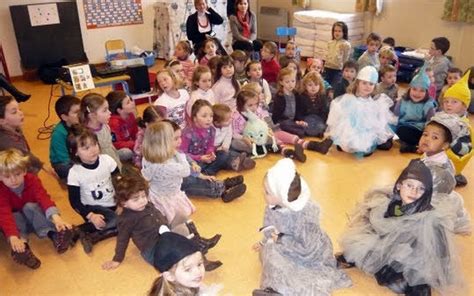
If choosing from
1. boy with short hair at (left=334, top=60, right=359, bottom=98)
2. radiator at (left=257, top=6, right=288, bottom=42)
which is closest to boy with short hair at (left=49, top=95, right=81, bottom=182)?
boy with short hair at (left=334, top=60, right=359, bottom=98)

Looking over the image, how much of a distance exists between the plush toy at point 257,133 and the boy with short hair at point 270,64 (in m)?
1.17

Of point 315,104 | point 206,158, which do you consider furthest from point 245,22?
point 206,158

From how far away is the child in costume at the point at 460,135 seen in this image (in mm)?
3148

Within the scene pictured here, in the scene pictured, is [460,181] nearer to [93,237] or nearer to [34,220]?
[93,237]

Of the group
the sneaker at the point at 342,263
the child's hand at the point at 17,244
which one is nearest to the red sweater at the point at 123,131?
the child's hand at the point at 17,244

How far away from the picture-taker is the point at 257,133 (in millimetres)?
3695

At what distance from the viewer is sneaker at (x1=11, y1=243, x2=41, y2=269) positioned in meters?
2.38

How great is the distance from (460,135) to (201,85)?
209 centimetres

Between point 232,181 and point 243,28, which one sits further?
point 243,28

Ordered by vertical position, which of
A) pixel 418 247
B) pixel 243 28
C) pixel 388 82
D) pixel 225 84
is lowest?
pixel 418 247

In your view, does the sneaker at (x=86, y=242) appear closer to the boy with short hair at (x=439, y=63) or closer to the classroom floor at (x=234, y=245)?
the classroom floor at (x=234, y=245)

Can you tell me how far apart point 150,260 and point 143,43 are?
5.68m

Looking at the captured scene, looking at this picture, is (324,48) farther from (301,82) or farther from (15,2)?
(15,2)

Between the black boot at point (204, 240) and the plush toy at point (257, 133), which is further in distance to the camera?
the plush toy at point (257, 133)
